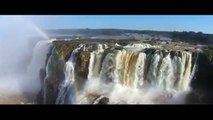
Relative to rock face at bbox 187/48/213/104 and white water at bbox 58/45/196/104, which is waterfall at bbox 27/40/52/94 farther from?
rock face at bbox 187/48/213/104

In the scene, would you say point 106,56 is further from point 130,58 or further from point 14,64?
point 14,64

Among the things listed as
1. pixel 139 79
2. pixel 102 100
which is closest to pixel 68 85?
pixel 102 100

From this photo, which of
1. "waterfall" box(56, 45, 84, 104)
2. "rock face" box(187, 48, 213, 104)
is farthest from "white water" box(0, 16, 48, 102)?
"rock face" box(187, 48, 213, 104)

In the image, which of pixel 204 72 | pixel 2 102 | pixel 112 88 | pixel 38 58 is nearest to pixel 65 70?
pixel 38 58

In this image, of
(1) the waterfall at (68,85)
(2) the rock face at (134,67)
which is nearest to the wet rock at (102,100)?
(2) the rock face at (134,67)

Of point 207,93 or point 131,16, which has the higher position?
point 131,16

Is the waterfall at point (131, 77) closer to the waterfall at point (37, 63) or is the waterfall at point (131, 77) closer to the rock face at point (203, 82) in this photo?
the rock face at point (203, 82)

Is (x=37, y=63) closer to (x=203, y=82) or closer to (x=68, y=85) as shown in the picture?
(x=68, y=85)
